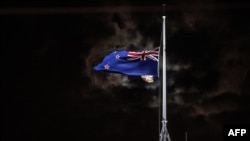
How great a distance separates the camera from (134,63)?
37.7 feet

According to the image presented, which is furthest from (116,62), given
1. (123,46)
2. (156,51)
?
(123,46)

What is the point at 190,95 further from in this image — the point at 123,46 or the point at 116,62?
the point at 116,62

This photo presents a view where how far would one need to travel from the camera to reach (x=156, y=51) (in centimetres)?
1126

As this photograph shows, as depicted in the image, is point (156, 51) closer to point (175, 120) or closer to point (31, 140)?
point (175, 120)

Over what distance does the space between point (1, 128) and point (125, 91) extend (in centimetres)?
404

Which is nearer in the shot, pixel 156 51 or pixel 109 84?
pixel 156 51

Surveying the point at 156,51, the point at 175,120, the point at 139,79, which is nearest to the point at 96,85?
the point at 139,79

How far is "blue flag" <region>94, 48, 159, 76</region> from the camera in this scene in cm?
1124

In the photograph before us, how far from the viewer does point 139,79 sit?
15.1 m

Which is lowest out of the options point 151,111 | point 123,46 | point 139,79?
point 151,111

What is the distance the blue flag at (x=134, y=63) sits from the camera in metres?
11.2

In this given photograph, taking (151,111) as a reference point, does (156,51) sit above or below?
above

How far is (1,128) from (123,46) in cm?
456

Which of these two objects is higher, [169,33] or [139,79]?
[169,33]
